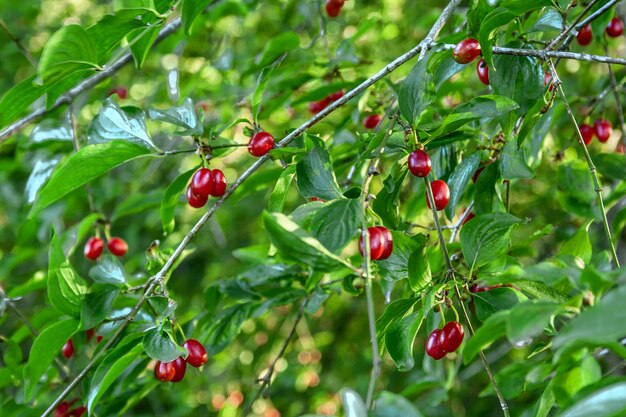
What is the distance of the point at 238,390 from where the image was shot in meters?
3.51

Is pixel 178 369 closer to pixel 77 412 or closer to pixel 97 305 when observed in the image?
pixel 97 305

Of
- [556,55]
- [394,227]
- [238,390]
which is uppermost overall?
[556,55]

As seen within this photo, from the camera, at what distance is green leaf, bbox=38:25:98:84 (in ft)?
3.27

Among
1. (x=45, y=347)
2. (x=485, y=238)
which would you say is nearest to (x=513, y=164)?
(x=485, y=238)

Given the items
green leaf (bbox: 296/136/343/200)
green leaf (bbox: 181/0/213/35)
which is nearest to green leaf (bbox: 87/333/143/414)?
green leaf (bbox: 296/136/343/200)

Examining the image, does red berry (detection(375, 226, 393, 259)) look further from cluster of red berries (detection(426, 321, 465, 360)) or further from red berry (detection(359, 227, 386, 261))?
cluster of red berries (detection(426, 321, 465, 360))

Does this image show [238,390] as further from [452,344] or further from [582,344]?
[582,344]

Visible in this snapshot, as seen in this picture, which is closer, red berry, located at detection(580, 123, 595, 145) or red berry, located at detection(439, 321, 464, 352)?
red berry, located at detection(439, 321, 464, 352)

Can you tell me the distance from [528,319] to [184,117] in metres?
0.71

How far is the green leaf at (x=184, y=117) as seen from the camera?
1179 mm

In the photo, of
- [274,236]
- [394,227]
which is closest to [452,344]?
[394,227]

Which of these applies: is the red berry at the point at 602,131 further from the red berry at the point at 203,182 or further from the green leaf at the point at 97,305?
the green leaf at the point at 97,305

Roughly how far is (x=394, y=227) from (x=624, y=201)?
40.9 inches

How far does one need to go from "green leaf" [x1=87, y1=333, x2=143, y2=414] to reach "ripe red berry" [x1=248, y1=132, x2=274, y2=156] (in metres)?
0.34
